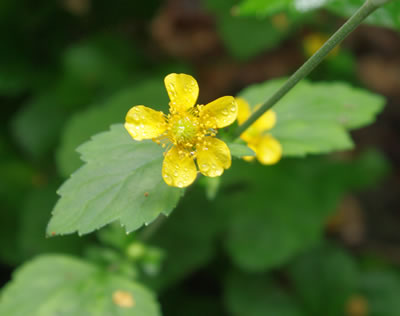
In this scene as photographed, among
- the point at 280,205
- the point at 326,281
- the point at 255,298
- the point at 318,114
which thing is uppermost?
the point at 318,114

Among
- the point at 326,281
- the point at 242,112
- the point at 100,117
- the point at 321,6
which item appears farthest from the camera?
the point at 326,281

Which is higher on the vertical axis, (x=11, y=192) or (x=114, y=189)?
(x=114, y=189)

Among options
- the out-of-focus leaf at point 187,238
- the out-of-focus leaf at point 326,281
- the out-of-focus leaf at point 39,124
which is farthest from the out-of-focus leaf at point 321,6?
the out-of-focus leaf at point 39,124

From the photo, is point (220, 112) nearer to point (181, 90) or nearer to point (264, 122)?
point (181, 90)

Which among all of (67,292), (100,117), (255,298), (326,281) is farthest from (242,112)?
(326,281)

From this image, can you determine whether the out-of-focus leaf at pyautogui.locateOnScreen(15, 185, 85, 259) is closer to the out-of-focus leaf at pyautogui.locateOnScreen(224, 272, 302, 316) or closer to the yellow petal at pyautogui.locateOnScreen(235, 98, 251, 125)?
the out-of-focus leaf at pyautogui.locateOnScreen(224, 272, 302, 316)

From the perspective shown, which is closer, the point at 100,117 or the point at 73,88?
the point at 100,117

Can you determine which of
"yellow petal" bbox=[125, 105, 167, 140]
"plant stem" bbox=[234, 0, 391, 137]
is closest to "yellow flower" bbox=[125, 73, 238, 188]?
"yellow petal" bbox=[125, 105, 167, 140]
